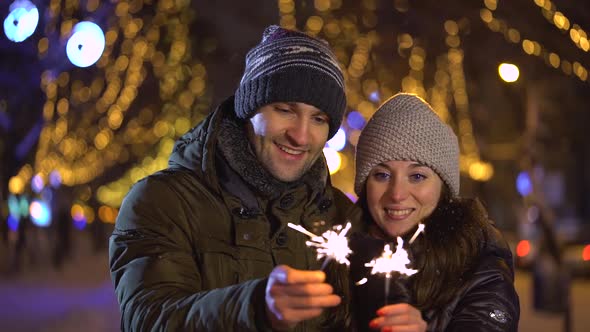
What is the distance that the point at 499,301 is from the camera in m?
3.16

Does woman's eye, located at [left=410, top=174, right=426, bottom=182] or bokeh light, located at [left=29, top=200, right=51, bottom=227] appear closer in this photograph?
woman's eye, located at [left=410, top=174, right=426, bottom=182]

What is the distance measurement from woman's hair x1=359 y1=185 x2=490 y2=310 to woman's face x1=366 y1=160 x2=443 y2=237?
0.08 meters

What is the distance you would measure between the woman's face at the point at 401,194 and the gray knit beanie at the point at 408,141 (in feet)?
0.17

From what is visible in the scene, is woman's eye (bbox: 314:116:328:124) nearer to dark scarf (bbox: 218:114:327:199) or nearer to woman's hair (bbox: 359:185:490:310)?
dark scarf (bbox: 218:114:327:199)

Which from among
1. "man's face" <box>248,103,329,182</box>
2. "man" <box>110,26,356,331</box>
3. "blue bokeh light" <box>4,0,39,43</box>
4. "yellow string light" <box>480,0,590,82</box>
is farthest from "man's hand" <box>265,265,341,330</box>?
"blue bokeh light" <box>4,0,39,43</box>

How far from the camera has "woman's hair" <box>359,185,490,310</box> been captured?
3355mm

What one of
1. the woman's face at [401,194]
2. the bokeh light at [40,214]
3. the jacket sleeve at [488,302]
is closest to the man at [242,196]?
the woman's face at [401,194]

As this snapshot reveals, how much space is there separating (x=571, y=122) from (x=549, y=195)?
36.3ft

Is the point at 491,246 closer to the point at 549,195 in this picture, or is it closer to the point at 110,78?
the point at 110,78

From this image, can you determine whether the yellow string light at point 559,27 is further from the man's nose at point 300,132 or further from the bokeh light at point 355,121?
the bokeh light at point 355,121

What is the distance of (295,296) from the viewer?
83.9 inches

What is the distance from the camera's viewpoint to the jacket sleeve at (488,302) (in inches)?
122

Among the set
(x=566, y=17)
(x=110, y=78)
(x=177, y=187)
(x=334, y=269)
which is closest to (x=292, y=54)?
(x=177, y=187)

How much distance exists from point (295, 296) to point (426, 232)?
1.64m
